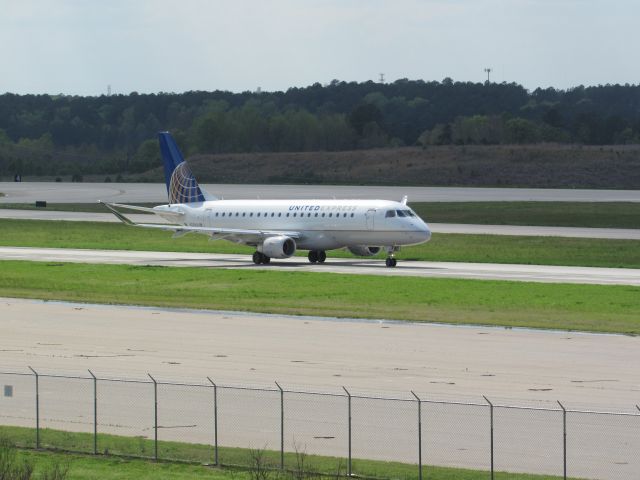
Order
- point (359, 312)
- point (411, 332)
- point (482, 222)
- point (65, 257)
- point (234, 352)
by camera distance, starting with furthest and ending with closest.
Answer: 1. point (482, 222)
2. point (65, 257)
3. point (359, 312)
4. point (411, 332)
5. point (234, 352)

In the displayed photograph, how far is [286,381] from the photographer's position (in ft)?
130

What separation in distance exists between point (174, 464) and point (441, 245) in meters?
61.7

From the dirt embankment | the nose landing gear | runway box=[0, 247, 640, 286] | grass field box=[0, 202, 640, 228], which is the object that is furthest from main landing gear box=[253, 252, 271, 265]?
the dirt embankment

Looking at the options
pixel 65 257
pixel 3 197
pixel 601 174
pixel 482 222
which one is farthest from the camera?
pixel 601 174

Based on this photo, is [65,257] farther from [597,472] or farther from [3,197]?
[3,197]

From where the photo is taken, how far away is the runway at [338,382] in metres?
30.9

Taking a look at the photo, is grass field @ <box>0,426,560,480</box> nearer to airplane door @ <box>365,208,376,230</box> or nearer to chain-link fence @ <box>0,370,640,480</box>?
chain-link fence @ <box>0,370,640,480</box>

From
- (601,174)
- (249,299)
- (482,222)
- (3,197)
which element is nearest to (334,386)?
(249,299)

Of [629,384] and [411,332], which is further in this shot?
[411,332]

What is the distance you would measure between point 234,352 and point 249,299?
52.6 ft

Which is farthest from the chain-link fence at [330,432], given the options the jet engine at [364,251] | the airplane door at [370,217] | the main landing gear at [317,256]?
the jet engine at [364,251]

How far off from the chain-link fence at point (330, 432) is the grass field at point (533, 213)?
244ft

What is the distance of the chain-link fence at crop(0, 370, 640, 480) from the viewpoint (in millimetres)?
28766

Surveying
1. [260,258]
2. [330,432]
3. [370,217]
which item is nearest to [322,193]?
[260,258]
